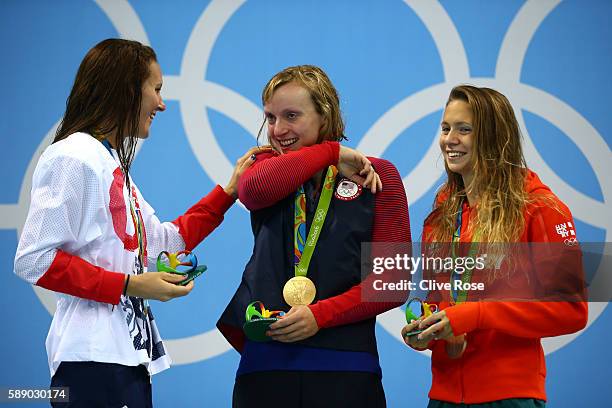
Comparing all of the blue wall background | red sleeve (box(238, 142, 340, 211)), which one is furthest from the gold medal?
the blue wall background

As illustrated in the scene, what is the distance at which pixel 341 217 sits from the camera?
2.52 meters

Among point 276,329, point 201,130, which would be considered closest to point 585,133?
point 201,130

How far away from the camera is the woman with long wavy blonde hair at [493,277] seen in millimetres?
2484

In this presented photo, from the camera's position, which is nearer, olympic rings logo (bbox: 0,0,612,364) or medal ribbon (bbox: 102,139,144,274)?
medal ribbon (bbox: 102,139,144,274)

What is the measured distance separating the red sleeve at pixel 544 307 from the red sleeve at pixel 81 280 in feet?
3.40

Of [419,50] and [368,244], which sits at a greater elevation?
[419,50]

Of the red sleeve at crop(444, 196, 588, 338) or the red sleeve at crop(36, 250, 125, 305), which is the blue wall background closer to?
the red sleeve at crop(444, 196, 588, 338)

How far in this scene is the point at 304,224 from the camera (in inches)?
99.3

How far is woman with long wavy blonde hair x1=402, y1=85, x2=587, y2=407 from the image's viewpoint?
2484mm

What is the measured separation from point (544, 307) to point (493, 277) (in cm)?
19

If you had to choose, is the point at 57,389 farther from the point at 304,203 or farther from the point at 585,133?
the point at 585,133

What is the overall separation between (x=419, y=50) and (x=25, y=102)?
2.35m

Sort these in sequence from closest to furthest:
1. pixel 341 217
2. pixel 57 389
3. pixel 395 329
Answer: pixel 57 389 → pixel 341 217 → pixel 395 329

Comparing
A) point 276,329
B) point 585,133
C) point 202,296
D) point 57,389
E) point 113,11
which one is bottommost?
point 57,389
